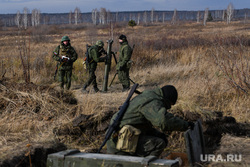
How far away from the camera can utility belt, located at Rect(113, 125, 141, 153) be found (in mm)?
3654

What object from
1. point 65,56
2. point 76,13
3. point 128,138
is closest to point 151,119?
point 128,138

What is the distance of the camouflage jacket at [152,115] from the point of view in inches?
137

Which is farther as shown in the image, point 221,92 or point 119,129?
point 221,92

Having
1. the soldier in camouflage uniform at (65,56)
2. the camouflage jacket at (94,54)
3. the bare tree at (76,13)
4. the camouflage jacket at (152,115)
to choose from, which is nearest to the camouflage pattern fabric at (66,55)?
the soldier in camouflage uniform at (65,56)

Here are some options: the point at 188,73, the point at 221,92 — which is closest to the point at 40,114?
the point at 221,92

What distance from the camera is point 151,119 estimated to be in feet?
11.5

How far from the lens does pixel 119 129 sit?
12.5 feet

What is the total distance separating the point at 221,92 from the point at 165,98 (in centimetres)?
408

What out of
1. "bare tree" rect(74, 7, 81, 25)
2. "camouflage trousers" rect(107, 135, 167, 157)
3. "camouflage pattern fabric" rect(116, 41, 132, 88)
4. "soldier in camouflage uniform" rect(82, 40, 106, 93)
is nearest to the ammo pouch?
"camouflage trousers" rect(107, 135, 167, 157)

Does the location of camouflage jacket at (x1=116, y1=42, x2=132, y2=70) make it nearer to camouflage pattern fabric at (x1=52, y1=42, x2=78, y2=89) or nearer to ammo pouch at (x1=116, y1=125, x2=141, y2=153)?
camouflage pattern fabric at (x1=52, y1=42, x2=78, y2=89)

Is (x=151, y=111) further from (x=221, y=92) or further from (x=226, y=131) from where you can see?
(x=221, y=92)

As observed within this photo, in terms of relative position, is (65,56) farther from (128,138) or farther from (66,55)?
(128,138)

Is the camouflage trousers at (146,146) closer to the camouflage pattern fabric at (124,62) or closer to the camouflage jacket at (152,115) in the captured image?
the camouflage jacket at (152,115)

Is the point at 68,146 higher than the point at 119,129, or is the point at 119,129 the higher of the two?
the point at 119,129
